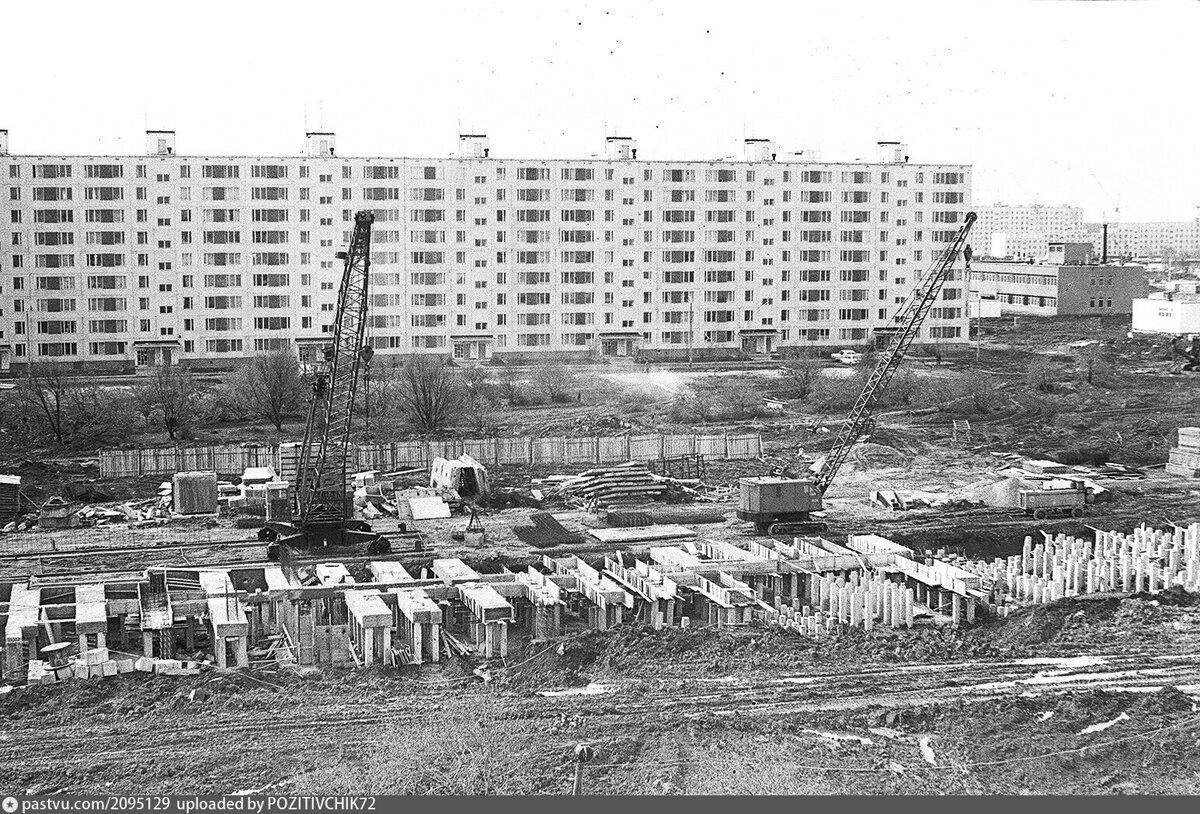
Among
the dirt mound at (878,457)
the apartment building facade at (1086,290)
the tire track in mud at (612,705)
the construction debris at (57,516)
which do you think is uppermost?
the apartment building facade at (1086,290)

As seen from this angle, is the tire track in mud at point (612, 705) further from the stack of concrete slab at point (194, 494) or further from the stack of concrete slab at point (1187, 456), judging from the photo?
the stack of concrete slab at point (1187, 456)

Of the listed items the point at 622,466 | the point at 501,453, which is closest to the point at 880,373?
the point at 622,466

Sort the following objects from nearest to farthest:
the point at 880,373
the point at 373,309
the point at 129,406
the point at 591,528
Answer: the point at 591,528
the point at 880,373
the point at 129,406
the point at 373,309

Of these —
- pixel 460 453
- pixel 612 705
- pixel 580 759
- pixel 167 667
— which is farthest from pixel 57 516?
pixel 580 759

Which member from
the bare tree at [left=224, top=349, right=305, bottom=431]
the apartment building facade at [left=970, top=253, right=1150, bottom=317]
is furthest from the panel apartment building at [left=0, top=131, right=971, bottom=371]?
the apartment building facade at [left=970, top=253, right=1150, bottom=317]

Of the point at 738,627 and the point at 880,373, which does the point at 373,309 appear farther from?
the point at 738,627

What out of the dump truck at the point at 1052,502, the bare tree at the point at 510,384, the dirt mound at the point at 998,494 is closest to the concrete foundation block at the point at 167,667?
the dump truck at the point at 1052,502

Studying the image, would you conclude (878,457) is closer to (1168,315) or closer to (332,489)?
(332,489)
